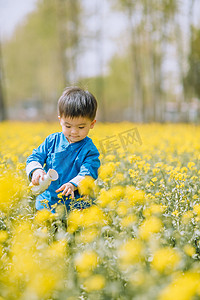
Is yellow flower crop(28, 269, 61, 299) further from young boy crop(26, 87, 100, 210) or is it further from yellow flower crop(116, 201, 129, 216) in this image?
young boy crop(26, 87, 100, 210)

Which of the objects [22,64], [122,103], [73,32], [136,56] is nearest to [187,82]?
[136,56]

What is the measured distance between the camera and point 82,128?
252cm

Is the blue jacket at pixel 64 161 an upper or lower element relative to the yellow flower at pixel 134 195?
upper

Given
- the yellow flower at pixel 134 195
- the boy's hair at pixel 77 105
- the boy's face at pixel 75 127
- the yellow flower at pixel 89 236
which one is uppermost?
the boy's hair at pixel 77 105

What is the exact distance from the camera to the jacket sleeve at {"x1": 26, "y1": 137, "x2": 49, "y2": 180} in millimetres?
2465

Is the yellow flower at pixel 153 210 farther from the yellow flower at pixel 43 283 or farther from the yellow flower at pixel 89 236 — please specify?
the yellow flower at pixel 43 283

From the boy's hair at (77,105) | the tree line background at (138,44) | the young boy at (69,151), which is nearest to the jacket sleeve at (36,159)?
the young boy at (69,151)

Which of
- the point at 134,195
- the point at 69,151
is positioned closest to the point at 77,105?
the point at 69,151

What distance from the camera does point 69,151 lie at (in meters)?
2.62

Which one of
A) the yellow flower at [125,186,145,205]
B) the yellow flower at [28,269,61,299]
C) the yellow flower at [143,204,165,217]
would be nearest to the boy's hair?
the yellow flower at [125,186,145,205]

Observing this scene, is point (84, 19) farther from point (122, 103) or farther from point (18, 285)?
point (122, 103)

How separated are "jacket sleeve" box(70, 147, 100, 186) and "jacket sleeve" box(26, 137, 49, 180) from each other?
351 millimetres

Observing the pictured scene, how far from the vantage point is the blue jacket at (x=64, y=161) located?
2.52 meters

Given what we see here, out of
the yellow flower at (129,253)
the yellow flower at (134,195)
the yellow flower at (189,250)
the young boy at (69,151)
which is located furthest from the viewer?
the young boy at (69,151)
